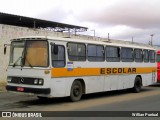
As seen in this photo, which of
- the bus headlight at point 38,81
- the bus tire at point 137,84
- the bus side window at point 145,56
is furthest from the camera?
the bus side window at point 145,56

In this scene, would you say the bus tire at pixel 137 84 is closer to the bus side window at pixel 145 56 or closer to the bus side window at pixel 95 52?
the bus side window at pixel 145 56

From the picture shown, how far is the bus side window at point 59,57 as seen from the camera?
560 inches

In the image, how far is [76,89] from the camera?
15.4 meters

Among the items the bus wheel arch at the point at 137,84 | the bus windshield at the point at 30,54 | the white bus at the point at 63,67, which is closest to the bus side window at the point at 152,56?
the bus wheel arch at the point at 137,84

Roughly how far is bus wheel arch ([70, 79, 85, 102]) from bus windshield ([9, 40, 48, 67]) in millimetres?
1969

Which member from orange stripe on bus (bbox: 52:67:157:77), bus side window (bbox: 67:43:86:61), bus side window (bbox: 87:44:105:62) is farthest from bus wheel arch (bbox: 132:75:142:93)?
bus side window (bbox: 67:43:86:61)

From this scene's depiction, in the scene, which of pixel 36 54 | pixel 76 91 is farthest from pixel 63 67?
pixel 76 91

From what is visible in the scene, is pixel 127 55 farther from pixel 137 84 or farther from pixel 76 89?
pixel 76 89


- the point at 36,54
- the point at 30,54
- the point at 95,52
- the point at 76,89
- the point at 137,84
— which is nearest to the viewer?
the point at 36,54

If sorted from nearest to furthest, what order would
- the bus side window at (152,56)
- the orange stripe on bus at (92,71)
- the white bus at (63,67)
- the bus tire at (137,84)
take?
the white bus at (63,67) → the orange stripe on bus at (92,71) → the bus tire at (137,84) → the bus side window at (152,56)

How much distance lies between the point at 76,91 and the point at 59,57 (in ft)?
6.04

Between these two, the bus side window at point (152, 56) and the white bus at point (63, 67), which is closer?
the white bus at point (63, 67)

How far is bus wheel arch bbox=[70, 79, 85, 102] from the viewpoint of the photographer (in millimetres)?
15188

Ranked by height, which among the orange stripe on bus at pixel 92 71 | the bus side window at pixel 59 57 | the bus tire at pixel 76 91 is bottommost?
the bus tire at pixel 76 91
